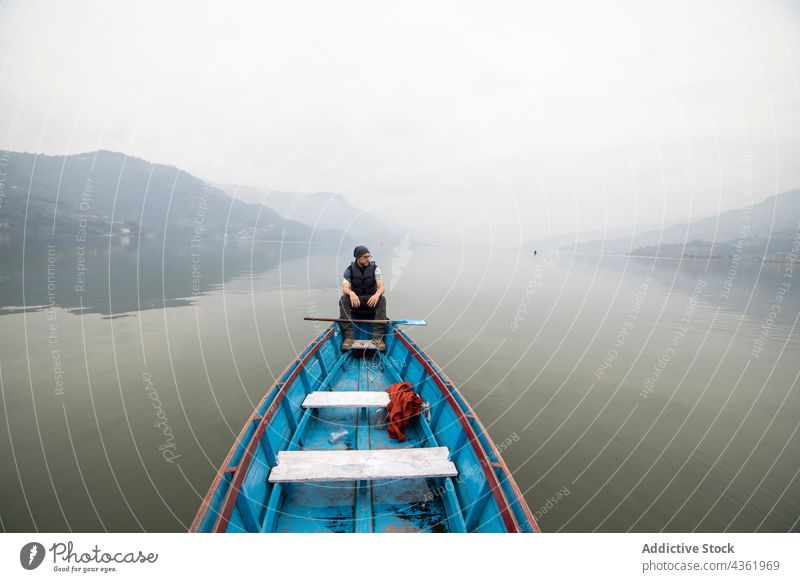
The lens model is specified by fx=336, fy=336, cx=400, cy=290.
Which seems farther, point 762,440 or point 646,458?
point 762,440

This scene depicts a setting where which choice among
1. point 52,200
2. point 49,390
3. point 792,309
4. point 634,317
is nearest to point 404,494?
point 49,390

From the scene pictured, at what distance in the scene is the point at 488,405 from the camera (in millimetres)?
10562

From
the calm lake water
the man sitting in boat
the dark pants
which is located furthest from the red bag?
the dark pants

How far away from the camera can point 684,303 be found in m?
27.3

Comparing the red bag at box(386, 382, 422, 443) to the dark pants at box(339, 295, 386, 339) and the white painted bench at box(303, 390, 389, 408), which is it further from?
the dark pants at box(339, 295, 386, 339)

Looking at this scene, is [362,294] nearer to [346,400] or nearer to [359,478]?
[346,400]

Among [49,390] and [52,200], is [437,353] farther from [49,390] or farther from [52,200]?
[52,200]

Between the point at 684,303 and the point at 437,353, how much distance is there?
81.8ft

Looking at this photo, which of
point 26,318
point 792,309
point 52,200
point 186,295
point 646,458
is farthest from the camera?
point 52,200

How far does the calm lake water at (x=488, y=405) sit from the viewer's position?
6707 millimetres

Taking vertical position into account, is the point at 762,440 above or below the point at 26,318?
below

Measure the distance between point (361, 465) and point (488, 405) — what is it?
6.90 metres

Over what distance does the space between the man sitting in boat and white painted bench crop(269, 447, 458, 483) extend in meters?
5.67

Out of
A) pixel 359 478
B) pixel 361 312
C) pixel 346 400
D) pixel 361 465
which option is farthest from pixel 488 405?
pixel 359 478
